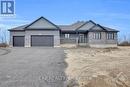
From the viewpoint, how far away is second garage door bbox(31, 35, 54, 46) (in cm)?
5216

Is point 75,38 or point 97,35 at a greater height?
point 97,35

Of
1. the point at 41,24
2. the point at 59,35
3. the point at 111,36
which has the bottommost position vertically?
the point at 111,36

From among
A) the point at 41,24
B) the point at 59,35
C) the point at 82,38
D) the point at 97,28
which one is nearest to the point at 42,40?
the point at 41,24

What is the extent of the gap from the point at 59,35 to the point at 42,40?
3489mm

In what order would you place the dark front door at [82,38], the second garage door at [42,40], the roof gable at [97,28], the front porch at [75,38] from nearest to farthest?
the second garage door at [42,40]
the roof gable at [97,28]
the front porch at [75,38]
the dark front door at [82,38]

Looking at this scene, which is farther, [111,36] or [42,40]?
[111,36]

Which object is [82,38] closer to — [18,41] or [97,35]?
[97,35]

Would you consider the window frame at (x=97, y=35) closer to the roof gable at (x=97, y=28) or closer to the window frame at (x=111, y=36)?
the roof gable at (x=97, y=28)

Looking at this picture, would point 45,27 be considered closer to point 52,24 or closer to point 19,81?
point 52,24

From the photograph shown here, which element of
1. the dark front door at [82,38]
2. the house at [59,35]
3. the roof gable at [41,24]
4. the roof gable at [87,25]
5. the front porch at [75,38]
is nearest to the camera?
the house at [59,35]

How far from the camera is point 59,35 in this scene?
53.2 metres

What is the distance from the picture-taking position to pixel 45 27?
173 ft

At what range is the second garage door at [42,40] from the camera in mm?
52156

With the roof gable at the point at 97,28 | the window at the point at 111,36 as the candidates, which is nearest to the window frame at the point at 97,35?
the roof gable at the point at 97,28
